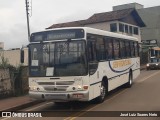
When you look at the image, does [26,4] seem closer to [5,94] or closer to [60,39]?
[5,94]

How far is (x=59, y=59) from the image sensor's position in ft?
41.0

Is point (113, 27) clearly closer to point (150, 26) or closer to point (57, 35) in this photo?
point (150, 26)

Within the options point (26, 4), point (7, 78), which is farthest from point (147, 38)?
point (7, 78)

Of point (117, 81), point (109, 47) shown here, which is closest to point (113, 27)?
point (117, 81)

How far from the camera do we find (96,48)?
1385 cm

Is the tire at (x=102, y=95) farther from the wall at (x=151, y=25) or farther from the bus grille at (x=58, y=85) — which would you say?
the wall at (x=151, y=25)

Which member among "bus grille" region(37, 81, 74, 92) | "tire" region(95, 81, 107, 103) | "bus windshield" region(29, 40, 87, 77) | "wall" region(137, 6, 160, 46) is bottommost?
"tire" region(95, 81, 107, 103)

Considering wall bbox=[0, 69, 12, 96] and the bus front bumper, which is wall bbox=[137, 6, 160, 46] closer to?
wall bbox=[0, 69, 12, 96]

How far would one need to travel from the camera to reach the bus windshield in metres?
12.4

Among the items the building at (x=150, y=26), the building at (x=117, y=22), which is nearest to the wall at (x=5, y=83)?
the building at (x=117, y=22)

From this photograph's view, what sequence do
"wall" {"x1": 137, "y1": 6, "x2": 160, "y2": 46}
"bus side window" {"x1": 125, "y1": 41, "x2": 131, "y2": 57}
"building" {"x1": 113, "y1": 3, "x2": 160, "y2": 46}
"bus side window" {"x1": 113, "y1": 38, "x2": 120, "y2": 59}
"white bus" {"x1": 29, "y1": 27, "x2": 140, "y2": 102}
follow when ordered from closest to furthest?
1. "white bus" {"x1": 29, "y1": 27, "x2": 140, "y2": 102}
2. "bus side window" {"x1": 113, "y1": 38, "x2": 120, "y2": 59}
3. "bus side window" {"x1": 125, "y1": 41, "x2": 131, "y2": 57}
4. "building" {"x1": 113, "y1": 3, "x2": 160, "y2": 46}
5. "wall" {"x1": 137, "y1": 6, "x2": 160, "y2": 46}

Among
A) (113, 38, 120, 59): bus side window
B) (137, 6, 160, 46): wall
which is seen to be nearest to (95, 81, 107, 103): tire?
(113, 38, 120, 59): bus side window

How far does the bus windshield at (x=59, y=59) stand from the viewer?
12383 mm

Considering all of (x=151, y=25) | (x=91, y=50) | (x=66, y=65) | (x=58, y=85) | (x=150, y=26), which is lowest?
(x=58, y=85)
